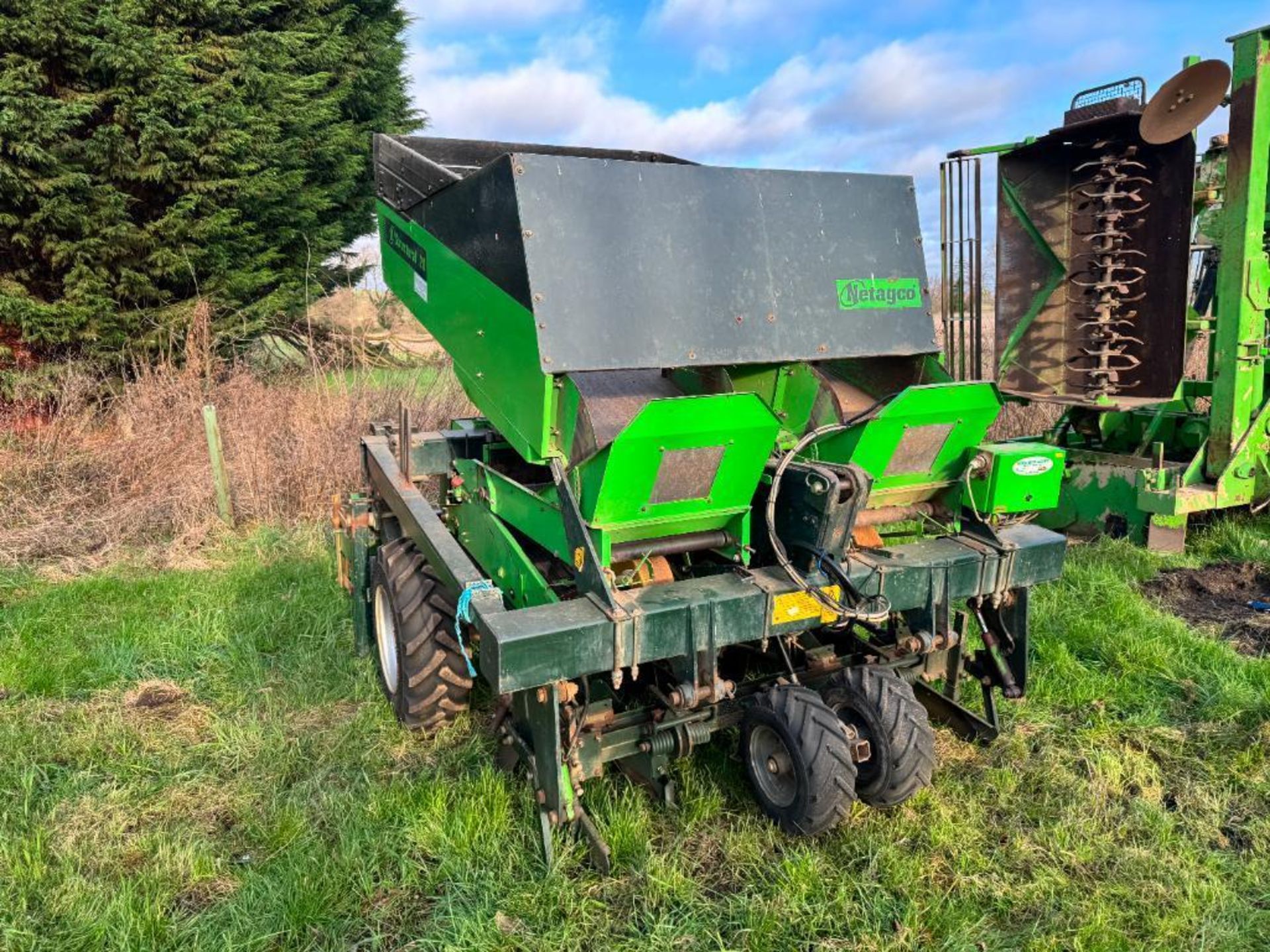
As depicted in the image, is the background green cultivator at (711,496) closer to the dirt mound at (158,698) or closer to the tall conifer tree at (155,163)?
the dirt mound at (158,698)

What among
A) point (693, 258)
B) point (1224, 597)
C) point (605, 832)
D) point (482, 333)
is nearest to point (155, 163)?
point (482, 333)

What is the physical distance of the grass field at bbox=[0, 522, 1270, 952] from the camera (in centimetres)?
262

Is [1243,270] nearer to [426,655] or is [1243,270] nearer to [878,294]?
[878,294]

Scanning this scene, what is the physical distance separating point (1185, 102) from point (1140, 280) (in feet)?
3.35

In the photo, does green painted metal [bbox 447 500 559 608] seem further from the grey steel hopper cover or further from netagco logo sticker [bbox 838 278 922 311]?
netagco logo sticker [bbox 838 278 922 311]

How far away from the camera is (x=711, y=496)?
9.66 feet

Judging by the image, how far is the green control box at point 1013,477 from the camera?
3.30 meters

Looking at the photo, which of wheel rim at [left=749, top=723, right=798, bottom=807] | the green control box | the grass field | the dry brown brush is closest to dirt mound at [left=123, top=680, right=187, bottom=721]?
the grass field

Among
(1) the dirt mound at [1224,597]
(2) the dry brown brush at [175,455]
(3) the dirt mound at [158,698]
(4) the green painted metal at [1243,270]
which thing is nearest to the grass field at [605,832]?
(3) the dirt mound at [158,698]

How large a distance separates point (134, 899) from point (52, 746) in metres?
1.33

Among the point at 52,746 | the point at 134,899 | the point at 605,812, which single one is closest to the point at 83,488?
the point at 52,746

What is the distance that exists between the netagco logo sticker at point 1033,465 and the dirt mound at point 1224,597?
189 centimetres

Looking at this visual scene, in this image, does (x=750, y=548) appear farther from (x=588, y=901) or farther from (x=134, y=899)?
(x=134, y=899)

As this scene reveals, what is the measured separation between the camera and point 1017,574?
339cm
